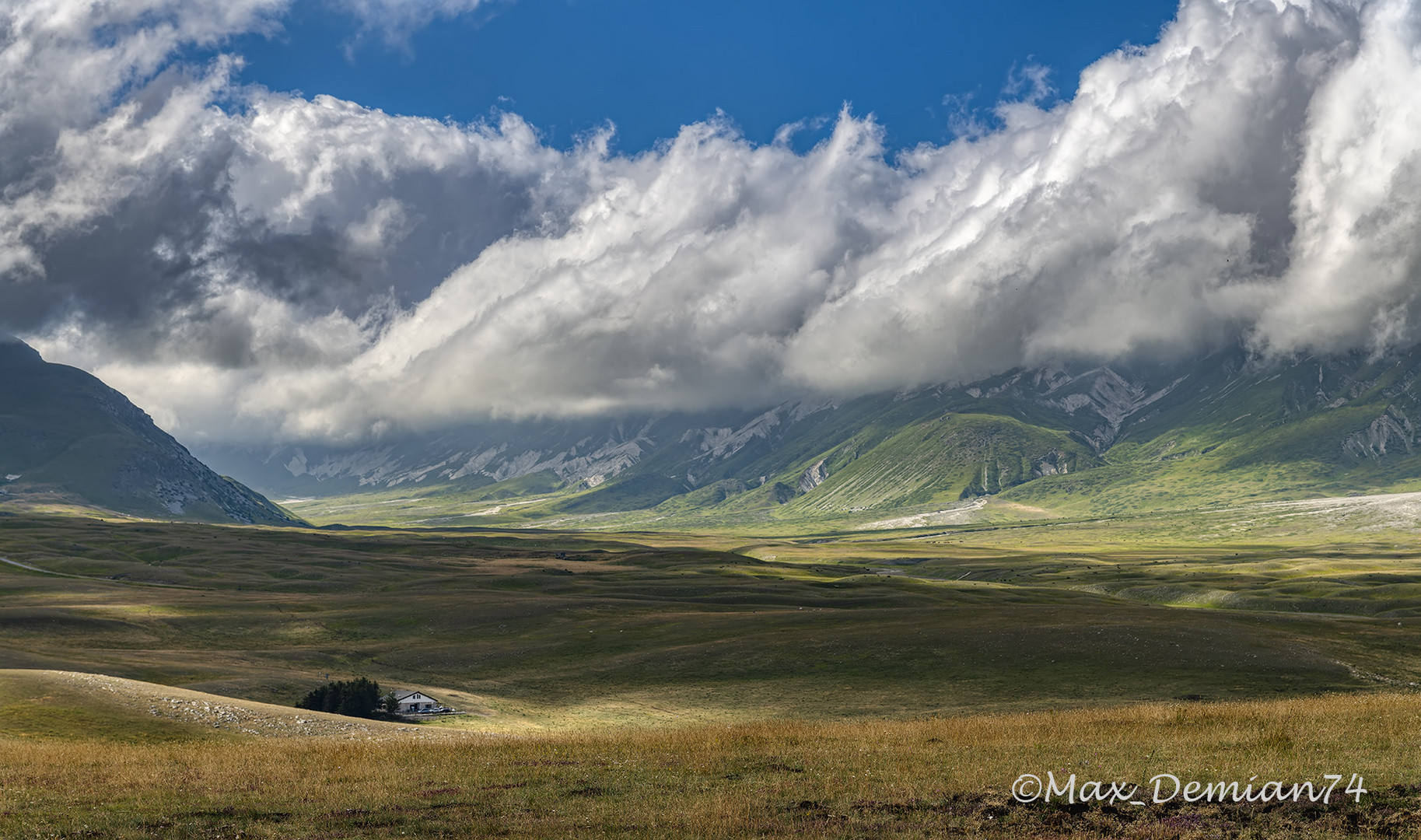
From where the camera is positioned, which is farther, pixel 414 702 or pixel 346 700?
pixel 414 702

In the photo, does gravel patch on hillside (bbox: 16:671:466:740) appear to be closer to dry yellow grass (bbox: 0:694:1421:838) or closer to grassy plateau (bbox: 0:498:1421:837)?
grassy plateau (bbox: 0:498:1421:837)

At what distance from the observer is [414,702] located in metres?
70.1

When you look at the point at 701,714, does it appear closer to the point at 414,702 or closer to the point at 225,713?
the point at 414,702

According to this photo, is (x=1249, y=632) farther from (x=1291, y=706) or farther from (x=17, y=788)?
(x=17, y=788)

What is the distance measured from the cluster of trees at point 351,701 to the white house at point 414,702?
0.74m

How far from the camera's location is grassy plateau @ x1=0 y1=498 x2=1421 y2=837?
23.7 m

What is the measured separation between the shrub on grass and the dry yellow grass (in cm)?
2701

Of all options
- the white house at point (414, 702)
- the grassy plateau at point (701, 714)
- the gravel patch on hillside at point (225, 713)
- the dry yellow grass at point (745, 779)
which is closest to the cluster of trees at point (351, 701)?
the white house at point (414, 702)

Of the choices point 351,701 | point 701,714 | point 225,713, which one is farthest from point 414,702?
point 701,714

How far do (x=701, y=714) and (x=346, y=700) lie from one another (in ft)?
81.3

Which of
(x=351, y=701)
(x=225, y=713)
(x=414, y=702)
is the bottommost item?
(x=414, y=702)

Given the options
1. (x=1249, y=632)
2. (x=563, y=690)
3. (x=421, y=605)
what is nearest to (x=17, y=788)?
(x=563, y=690)

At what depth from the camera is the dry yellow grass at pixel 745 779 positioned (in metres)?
22.2

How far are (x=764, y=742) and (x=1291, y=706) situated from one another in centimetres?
2198
